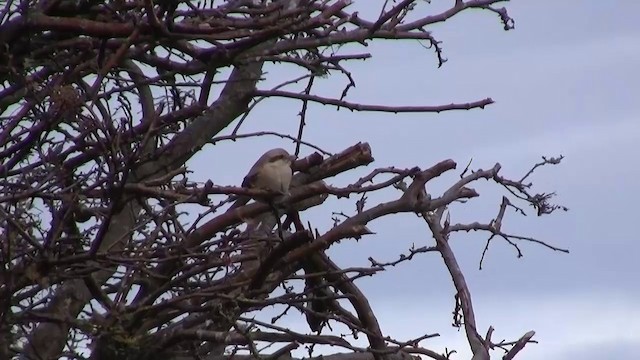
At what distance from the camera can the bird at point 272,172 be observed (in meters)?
6.17

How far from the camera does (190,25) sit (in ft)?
17.1

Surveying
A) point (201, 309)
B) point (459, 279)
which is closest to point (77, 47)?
point (201, 309)

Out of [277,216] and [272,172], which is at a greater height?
[272,172]

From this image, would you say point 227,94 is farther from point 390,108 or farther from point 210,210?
point 210,210

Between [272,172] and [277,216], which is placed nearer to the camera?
[277,216]

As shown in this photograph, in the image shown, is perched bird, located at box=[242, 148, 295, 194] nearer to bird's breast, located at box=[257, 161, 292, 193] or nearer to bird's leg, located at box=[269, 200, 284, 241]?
bird's breast, located at box=[257, 161, 292, 193]

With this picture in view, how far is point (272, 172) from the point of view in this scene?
618 centimetres

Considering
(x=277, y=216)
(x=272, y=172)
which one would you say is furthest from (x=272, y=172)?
(x=277, y=216)

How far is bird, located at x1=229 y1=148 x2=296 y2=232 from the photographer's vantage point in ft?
20.2

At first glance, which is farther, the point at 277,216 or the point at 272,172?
the point at 272,172

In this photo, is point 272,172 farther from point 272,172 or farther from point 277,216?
point 277,216

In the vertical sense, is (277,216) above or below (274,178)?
below

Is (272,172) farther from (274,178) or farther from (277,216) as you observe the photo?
(277,216)

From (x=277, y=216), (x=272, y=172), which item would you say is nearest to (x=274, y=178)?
(x=272, y=172)
